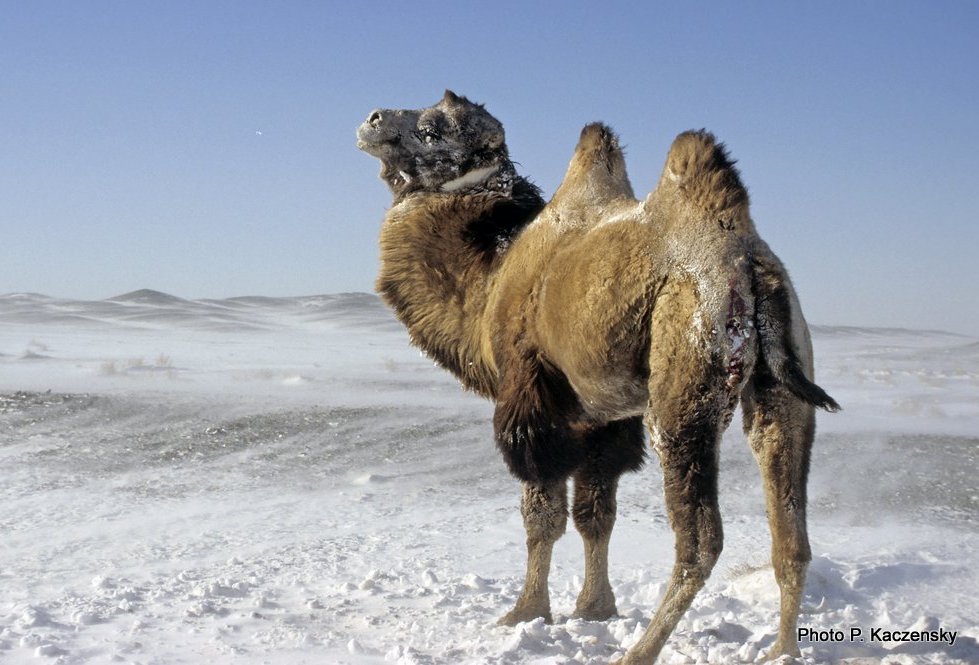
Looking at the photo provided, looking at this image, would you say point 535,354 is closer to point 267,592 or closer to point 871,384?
point 267,592

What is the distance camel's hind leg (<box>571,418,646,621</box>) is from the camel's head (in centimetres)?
155

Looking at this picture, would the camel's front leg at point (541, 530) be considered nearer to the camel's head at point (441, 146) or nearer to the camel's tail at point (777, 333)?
the camel's tail at point (777, 333)

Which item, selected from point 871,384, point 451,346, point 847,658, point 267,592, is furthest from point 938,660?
point 871,384

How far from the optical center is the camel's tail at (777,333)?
423 cm

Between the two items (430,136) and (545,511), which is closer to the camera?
(545,511)

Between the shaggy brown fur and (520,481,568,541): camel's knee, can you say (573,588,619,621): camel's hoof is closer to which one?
the shaggy brown fur

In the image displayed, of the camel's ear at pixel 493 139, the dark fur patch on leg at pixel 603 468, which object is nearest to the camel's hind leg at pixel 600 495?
the dark fur patch on leg at pixel 603 468

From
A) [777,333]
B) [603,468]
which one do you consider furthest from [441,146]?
[777,333]

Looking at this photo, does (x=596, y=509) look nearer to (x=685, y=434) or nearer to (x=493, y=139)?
(x=685, y=434)

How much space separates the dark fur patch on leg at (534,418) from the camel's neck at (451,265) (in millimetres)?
415

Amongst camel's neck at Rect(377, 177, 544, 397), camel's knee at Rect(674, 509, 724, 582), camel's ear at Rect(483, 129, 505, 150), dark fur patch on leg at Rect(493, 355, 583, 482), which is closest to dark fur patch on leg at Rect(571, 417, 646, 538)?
dark fur patch on leg at Rect(493, 355, 583, 482)

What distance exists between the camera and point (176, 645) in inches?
191

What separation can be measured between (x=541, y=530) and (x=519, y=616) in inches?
18.2

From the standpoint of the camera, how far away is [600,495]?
5570 millimetres
